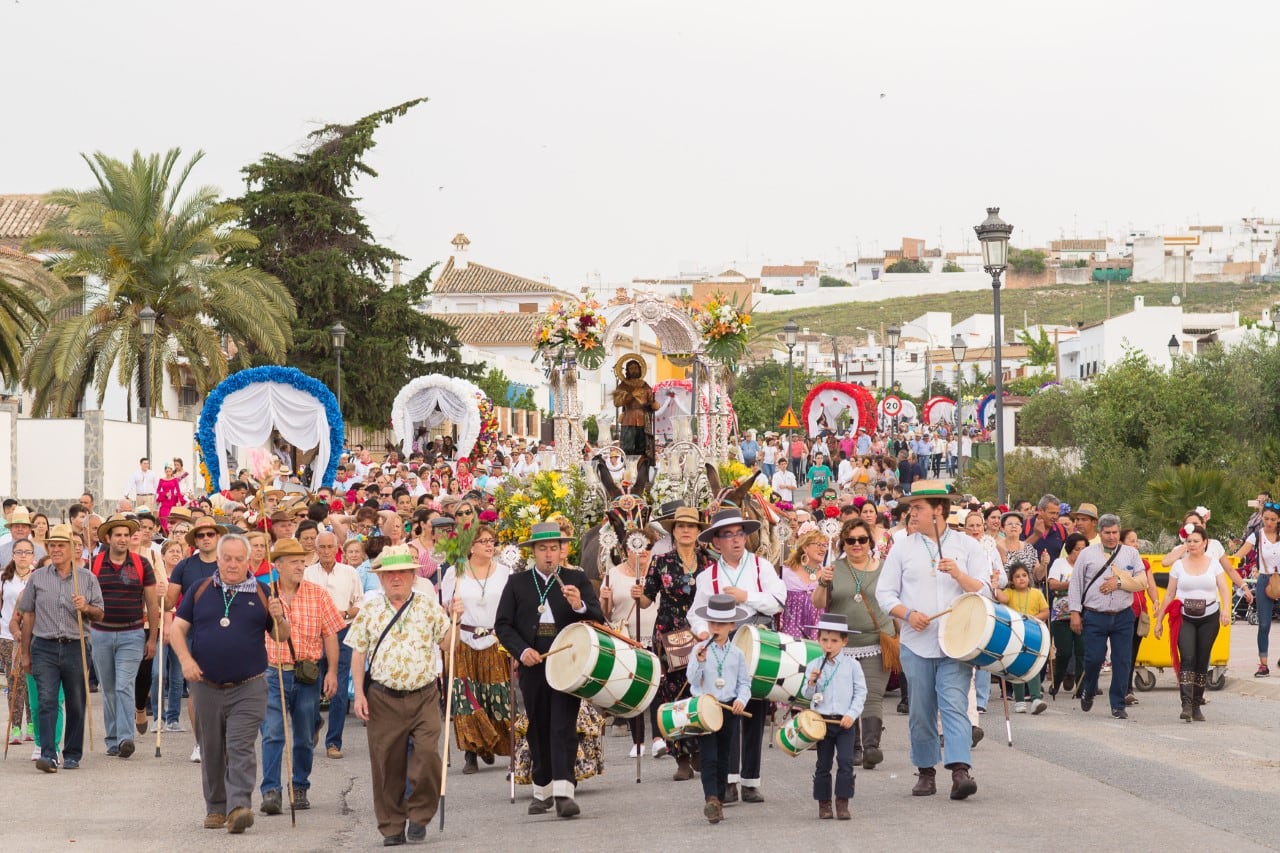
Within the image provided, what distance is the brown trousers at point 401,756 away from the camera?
9.64 m

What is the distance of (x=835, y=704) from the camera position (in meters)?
10.1

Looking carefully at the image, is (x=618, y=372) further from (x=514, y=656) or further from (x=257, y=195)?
(x=257, y=195)

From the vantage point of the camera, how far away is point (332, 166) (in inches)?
2338

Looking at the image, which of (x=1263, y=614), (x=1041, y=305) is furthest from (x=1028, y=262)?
(x=1263, y=614)

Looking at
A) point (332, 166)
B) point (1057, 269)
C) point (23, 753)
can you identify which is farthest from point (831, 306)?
point (23, 753)

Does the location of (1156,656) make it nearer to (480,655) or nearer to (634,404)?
(480,655)

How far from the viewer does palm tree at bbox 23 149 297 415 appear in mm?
38469

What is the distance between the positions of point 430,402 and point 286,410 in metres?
16.0

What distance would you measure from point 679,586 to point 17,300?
1075 inches

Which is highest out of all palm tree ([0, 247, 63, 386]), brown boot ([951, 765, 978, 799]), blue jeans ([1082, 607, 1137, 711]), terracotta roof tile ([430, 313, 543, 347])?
terracotta roof tile ([430, 313, 543, 347])

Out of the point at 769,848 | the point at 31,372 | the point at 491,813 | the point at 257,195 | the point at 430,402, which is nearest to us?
the point at 769,848

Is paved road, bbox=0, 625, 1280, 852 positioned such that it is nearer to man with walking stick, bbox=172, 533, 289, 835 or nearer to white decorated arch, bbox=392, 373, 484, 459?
man with walking stick, bbox=172, 533, 289, 835

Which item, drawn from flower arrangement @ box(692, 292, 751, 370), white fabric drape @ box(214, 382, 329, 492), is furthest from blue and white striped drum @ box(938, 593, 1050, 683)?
white fabric drape @ box(214, 382, 329, 492)

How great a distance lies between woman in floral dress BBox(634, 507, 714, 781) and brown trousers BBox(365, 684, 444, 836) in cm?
221
